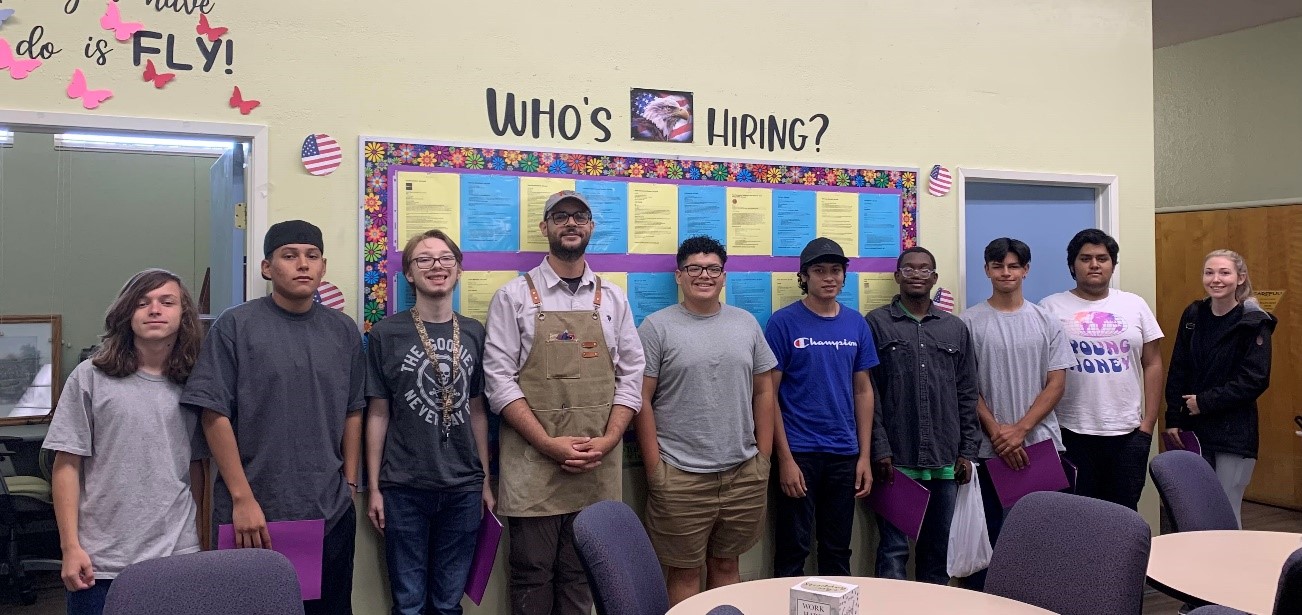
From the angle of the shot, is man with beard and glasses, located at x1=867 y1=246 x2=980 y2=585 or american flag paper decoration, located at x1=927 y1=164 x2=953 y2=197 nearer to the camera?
man with beard and glasses, located at x1=867 y1=246 x2=980 y2=585

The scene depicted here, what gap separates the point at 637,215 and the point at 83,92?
6.12 feet

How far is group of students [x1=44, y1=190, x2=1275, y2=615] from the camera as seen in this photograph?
2.51 metres

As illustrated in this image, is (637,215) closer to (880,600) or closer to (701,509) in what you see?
(701,509)

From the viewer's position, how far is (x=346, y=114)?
10.4 ft

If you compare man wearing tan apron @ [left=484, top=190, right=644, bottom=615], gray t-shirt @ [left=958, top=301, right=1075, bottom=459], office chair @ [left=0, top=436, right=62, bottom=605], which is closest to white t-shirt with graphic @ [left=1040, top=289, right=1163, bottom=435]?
Result: gray t-shirt @ [left=958, top=301, right=1075, bottom=459]

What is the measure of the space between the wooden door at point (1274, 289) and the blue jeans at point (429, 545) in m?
5.21

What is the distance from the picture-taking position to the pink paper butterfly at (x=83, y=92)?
114 inches

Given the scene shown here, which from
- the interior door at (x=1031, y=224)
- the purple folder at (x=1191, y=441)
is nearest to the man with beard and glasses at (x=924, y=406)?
the interior door at (x=1031, y=224)

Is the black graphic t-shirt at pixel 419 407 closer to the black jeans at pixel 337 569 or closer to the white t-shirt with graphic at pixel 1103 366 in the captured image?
the black jeans at pixel 337 569

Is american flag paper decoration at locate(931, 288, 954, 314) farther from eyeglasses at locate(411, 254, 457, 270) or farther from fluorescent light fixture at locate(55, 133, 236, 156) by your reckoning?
fluorescent light fixture at locate(55, 133, 236, 156)

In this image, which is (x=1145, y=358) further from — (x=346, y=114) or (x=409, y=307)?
(x=346, y=114)

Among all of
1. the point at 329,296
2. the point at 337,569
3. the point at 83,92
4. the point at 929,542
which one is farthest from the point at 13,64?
the point at 929,542

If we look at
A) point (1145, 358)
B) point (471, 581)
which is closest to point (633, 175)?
point (471, 581)

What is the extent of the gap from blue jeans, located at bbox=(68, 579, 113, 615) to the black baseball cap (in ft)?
8.18
